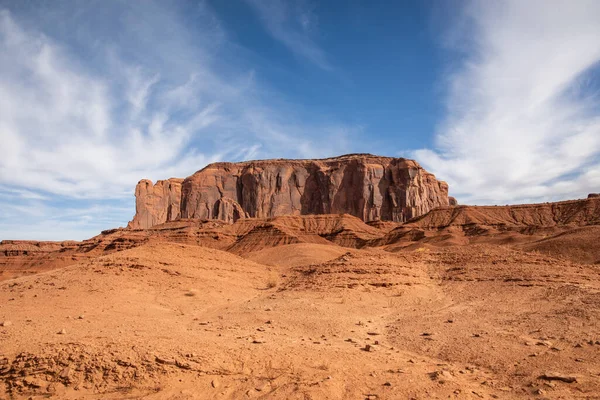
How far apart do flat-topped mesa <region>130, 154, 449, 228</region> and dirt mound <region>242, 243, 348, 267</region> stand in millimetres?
56390

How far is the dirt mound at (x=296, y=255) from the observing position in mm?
36188

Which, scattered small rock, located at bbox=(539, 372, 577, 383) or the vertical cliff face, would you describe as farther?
the vertical cliff face

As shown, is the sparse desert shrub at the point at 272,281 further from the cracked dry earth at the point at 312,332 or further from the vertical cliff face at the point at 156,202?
the vertical cliff face at the point at 156,202

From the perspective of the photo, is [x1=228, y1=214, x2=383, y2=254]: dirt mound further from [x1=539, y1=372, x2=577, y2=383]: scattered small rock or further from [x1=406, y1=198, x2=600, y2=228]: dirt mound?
[x1=539, y1=372, x2=577, y2=383]: scattered small rock

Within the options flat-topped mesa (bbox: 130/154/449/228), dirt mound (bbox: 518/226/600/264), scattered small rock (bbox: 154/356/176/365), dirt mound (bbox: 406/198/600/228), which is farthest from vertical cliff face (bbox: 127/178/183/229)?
scattered small rock (bbox: 154/356/176/365)

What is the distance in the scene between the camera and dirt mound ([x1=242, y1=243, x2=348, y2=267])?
3619 cm

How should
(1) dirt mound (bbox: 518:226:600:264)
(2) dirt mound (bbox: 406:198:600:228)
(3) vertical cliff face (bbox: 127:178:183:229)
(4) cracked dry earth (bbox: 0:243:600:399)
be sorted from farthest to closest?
1. (3) vertical cliff face (bbox: 127:178:183:229)
2. (2) dirt mound (bbox: 406:198:600:228)
3. (1) dirt mound (bbox: 518:226:600:264)
4. (4) cracked dry earth (bbox: 0:243:600:399)

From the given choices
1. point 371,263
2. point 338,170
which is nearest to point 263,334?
point 371,263

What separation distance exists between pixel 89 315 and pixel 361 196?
9213cm

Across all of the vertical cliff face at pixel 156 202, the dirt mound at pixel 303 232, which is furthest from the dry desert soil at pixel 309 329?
the vertical cliff face at pixel 156 202

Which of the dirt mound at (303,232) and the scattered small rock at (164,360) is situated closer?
the scattered small rock at (164,360)

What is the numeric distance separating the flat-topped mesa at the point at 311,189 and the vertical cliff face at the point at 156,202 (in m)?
0.39

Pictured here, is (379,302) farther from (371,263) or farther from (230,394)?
(230,394)

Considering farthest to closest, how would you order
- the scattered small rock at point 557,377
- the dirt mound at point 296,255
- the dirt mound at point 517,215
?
the dirt mound at point 517,215 < the dirt mound at point 296,255 < the scattered small rock at point 557,377
